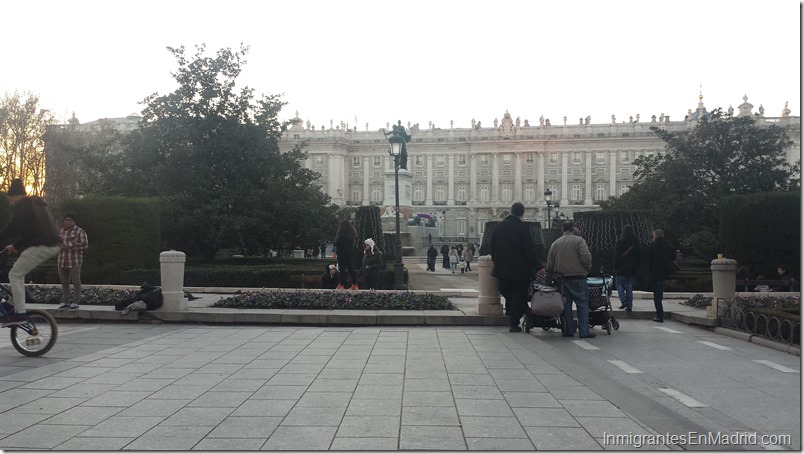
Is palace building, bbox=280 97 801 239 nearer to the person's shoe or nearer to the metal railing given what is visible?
the metal railing

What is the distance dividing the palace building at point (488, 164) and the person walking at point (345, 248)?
85.4 meters

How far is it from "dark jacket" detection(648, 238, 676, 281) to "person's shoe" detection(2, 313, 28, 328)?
387 inches

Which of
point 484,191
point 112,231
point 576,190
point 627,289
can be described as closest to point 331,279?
point 627,289

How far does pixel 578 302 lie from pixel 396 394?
15.6 ft

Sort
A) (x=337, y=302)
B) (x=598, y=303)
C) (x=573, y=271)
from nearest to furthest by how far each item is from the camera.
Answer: (x=573, y=271) → (x=598, y=303) → (x=337, y=302)

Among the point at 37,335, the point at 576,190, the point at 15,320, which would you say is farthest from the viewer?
the point at 576,190

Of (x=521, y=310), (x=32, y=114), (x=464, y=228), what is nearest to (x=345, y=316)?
(x=521, y=310)

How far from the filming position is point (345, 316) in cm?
1104

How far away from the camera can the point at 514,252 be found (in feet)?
31.8

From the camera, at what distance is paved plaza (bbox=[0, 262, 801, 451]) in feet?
→ 14.1

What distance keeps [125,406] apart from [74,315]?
6.89 metres

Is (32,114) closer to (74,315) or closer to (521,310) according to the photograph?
(74,315)

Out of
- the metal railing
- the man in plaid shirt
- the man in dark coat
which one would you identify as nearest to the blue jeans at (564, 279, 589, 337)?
the man in dark coat

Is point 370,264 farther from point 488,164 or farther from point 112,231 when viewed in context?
point 488,164
